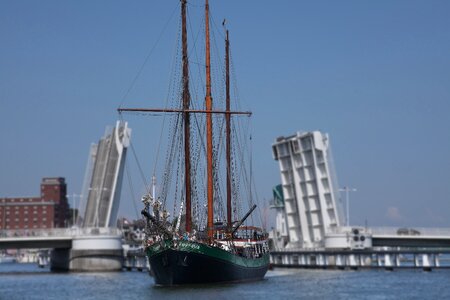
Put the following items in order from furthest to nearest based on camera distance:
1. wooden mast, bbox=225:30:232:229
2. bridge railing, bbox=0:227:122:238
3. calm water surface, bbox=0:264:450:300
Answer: bridge railing, bbox=0:227:122:238 → wooden mast, bbox=225:30:232:229 → calm water surface, bbox=0:264:450:300

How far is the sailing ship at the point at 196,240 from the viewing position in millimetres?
53219

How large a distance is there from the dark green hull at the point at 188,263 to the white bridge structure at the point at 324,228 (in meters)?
32.7

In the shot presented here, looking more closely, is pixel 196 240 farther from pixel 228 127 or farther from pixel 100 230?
pixel 100 230

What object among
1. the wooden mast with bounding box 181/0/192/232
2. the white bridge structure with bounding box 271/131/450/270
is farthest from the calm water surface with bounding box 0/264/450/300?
the white bridge structure with bounding box 271/131/450/270

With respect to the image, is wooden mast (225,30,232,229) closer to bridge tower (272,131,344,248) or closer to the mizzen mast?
the mizzen mast

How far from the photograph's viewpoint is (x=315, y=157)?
3469 inches

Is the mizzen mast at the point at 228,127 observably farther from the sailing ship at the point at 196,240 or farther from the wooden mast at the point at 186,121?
the wooden mast at the point at 186,121

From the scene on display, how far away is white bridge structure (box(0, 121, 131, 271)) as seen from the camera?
9275 centimetres

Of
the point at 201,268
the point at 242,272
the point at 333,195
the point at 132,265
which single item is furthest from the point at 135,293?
the point at 132,265

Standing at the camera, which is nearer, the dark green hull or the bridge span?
the dark green hull

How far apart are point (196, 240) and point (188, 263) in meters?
1.31

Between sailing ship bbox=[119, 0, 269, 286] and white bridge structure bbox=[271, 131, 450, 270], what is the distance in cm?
2115

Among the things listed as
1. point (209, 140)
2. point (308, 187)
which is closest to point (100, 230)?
point (308, 187)

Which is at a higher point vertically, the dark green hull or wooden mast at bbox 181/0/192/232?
wooden mast at bbox 181/0/192/232
